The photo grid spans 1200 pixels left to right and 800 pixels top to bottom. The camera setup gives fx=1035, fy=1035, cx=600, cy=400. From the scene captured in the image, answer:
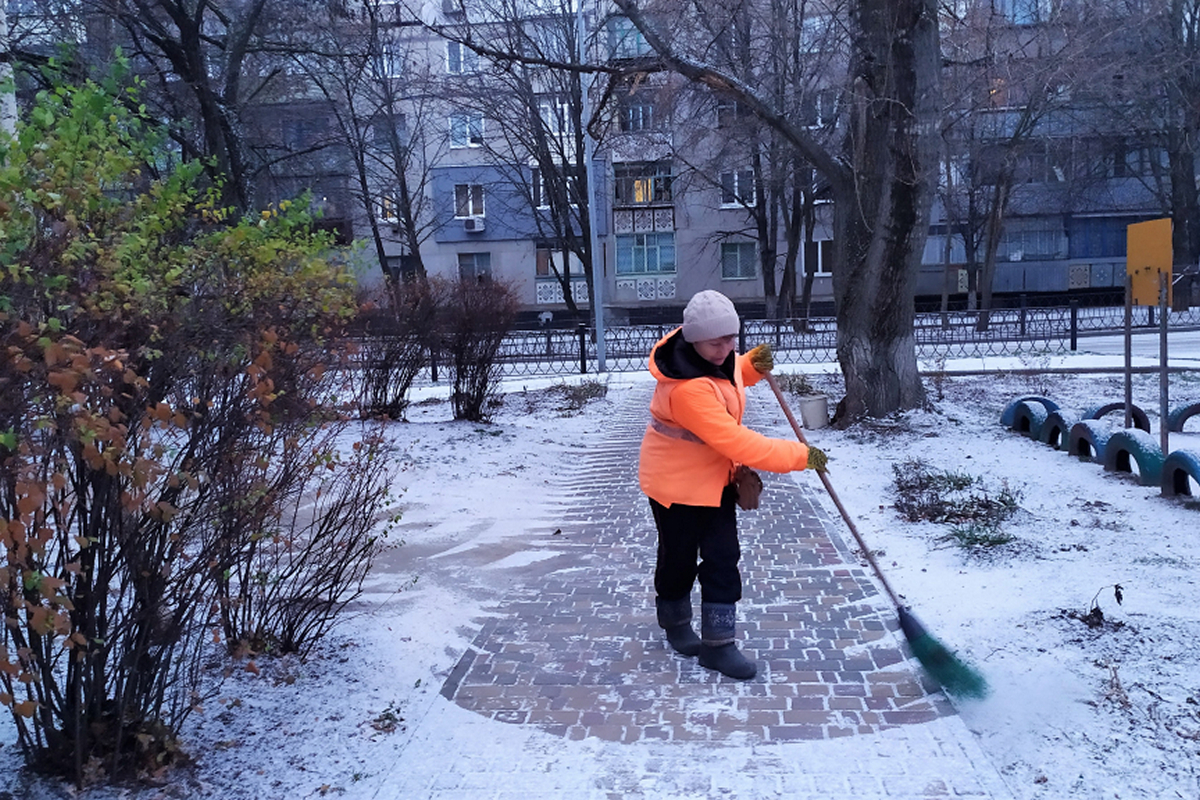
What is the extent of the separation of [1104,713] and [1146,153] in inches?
1500

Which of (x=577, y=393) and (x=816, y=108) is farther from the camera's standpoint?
(x=816, y=108)

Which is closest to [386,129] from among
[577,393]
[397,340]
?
[577,393]

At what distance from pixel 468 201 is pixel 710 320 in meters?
36.3

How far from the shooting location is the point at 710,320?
4.10 m

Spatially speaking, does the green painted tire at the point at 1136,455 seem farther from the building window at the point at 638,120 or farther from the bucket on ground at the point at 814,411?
the building window at the point at 638,120

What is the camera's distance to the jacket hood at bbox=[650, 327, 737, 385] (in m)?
4.20

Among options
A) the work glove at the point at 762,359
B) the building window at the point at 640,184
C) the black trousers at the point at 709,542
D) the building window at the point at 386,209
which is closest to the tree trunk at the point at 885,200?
the work glove at the point at 762,359

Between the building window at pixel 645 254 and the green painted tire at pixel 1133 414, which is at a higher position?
the building window at pixel 645 254

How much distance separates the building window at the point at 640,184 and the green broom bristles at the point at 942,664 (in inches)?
1286

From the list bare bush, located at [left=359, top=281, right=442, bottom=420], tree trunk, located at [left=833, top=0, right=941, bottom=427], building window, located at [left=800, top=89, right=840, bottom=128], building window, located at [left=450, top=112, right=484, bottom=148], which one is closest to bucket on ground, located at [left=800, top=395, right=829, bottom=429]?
tree trunk, located at [left=833, top=0, right=941, bottom=427]

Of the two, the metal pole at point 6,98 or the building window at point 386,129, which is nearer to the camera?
the metal pole at point 6,98

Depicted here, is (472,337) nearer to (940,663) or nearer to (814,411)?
(814,411)

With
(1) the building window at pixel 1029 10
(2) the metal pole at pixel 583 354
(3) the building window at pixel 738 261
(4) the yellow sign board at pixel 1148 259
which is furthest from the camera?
(3) the building window at pixel 738 261

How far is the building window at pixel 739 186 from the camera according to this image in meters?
29.9
